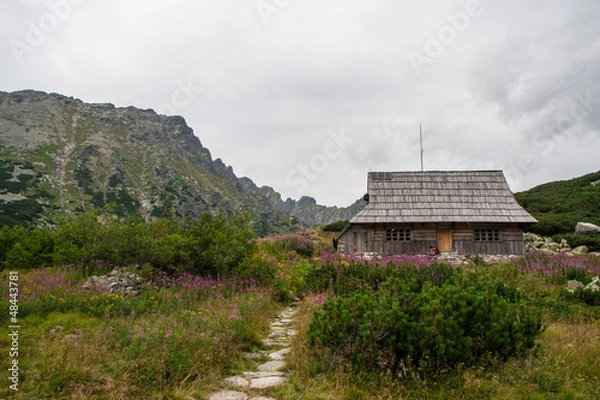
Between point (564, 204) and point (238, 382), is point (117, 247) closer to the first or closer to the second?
point (238, 382)

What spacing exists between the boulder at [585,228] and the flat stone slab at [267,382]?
28.1 meters

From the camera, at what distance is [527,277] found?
451 inches

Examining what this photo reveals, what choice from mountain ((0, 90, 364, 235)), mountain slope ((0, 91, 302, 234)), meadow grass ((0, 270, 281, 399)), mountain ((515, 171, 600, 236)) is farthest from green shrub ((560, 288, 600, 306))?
mountain slope ((0, 91, 302, 234))

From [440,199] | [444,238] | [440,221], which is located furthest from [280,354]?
[440,199]

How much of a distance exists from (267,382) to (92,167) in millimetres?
132781

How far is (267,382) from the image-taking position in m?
4.71

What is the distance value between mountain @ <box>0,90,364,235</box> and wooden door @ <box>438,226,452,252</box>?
51.3 metres

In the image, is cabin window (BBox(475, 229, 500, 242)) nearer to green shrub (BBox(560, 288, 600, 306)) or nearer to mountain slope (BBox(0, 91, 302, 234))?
green shrub (BBox(560, 288, 600, 306))

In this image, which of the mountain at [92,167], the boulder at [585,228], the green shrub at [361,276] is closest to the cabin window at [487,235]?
the boulder at [585,228]

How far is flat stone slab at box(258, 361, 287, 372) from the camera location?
17.3 ft

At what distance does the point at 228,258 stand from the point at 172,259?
67.5 inches

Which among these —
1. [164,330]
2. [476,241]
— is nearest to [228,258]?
[164,330]

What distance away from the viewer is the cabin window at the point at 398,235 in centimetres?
2336

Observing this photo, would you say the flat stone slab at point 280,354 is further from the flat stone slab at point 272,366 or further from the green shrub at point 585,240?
the green shrub at point 585,240
